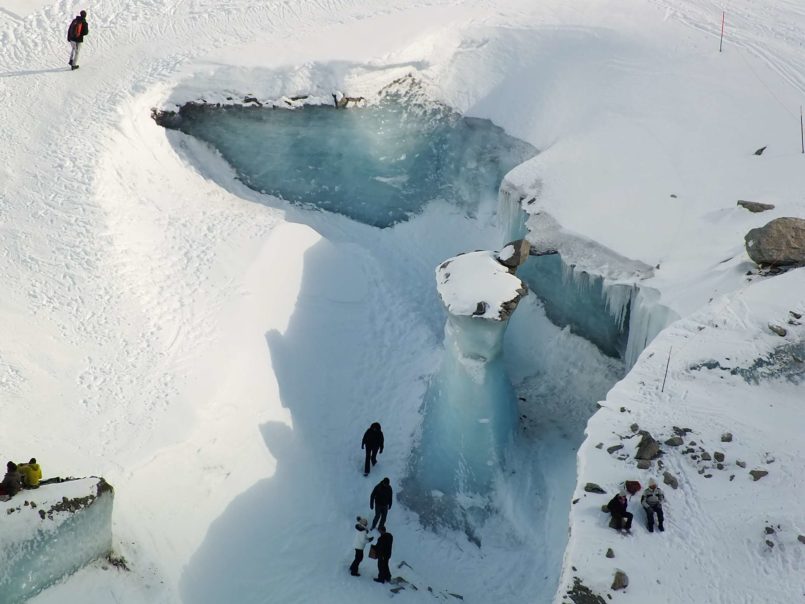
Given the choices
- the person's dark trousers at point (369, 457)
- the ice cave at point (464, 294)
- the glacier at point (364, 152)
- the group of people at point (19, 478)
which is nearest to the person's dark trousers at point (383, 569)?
the ice cave at point (464, 294)

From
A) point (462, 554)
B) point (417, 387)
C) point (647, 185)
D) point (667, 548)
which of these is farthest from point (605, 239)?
point (667, 548)

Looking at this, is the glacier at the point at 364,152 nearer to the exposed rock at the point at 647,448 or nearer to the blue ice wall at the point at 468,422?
the blue ice wall at the point at 468,422

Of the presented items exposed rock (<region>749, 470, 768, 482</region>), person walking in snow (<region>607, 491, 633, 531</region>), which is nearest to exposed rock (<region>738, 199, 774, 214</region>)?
exposed rock (<region>749, 470, 768, 482</region>)

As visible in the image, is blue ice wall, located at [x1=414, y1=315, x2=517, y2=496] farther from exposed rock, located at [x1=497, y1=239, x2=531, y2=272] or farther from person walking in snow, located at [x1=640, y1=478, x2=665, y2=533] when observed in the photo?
person walking in snow, located at [x1=640, y1=478, x2=665, y2=533]

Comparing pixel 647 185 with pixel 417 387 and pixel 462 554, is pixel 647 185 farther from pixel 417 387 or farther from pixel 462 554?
pixel 462 554

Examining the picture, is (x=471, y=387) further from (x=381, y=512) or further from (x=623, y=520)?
(x=623, y=520)

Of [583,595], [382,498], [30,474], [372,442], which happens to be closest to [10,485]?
[30,474]

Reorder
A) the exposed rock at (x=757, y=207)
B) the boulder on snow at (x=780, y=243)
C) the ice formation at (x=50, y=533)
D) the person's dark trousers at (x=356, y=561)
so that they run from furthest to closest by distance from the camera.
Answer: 1. the exposed rock at (x=757, y=207)
2. the boulder on snow at (x=780, y=243)
3. the person's dark trousers at (x=356, y=561)
4. the ice formation at (x=50, y=533)
